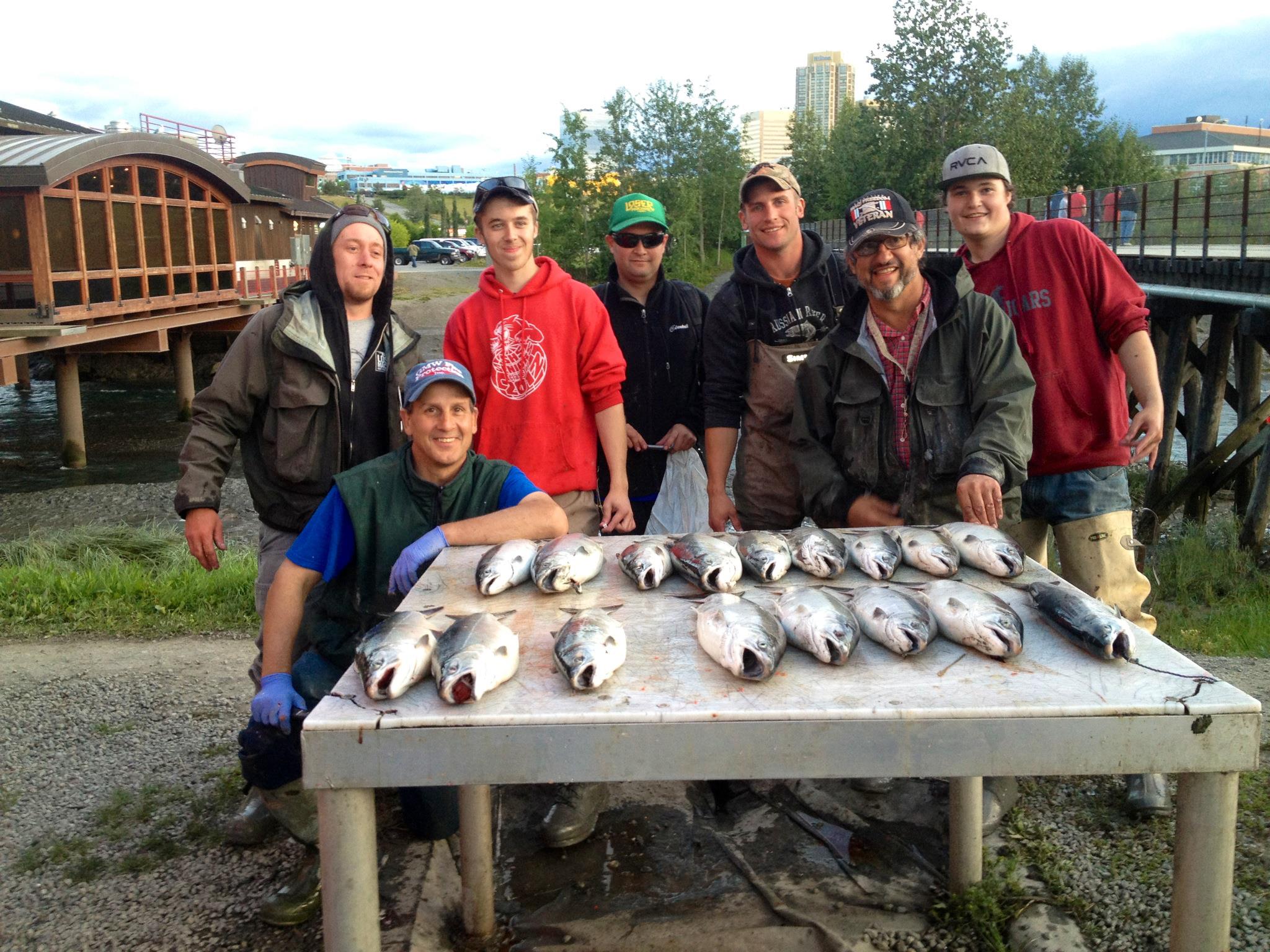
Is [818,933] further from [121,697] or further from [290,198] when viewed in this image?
[290,198]

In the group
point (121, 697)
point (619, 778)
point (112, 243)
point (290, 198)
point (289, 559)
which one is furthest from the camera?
point (290, 198)

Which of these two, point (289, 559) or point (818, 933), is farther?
point (289, 559)

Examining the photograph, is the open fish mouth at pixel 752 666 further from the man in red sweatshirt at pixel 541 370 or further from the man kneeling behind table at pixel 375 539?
the man in red sweatshirt at pixel 541 370

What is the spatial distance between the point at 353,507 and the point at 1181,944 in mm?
2610

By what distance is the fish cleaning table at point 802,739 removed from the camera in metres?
2.11

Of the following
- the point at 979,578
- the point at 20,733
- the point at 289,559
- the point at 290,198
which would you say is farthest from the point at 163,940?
the point at 290,198

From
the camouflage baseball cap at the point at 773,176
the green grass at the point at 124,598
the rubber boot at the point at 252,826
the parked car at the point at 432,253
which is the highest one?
the parked car at the point at 432,253

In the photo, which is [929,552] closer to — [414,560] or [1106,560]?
[1106,560]

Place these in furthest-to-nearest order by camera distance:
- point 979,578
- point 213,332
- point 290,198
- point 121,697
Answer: point 290,198 < point 213,332 < point 121,697 < point 979,578

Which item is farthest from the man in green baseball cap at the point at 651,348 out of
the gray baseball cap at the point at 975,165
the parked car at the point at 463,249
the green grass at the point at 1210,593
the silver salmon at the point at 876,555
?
the parked car at the point at 463,249

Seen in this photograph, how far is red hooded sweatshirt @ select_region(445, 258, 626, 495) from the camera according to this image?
4.39 metres

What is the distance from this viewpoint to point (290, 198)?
107 ft

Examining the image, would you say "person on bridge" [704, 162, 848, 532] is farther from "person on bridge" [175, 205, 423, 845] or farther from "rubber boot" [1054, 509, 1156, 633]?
"person on bridge" [175, 205, 423, 845]

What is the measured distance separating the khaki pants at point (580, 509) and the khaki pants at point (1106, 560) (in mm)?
1843
